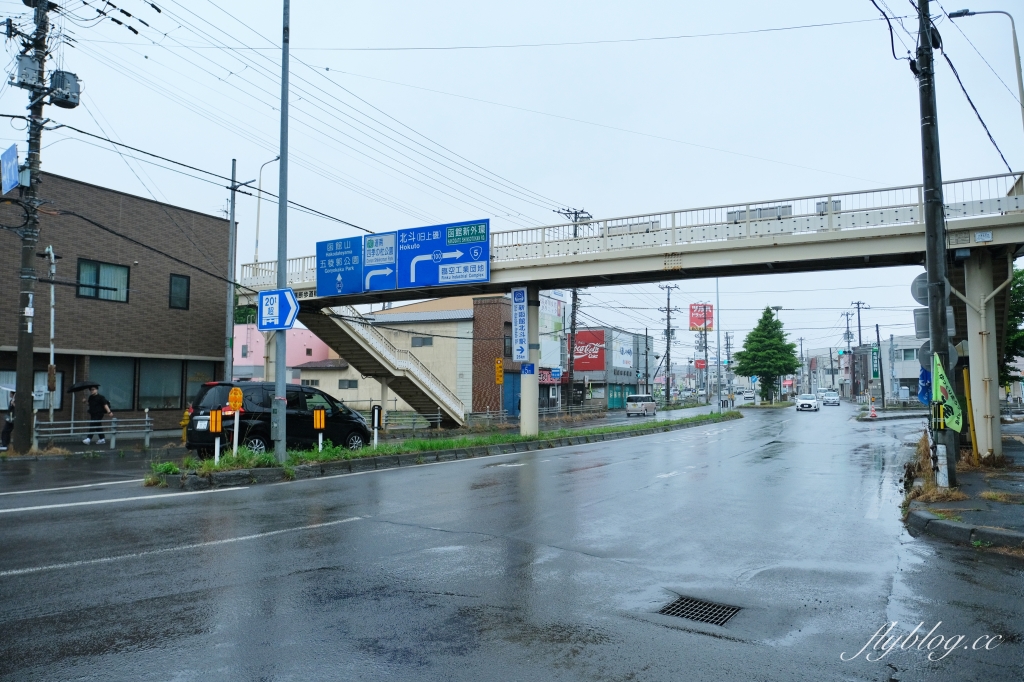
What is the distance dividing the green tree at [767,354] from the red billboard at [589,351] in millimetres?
20671

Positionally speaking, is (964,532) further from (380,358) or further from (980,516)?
(380,358)

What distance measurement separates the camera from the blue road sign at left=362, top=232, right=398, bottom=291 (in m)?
24.0

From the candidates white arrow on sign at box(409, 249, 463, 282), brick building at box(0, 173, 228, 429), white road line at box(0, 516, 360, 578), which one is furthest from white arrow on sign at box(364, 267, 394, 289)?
white road line at box(0, 516, 360, 578)

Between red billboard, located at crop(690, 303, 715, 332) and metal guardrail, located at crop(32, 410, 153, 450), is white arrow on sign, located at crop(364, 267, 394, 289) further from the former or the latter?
red billboard, located at crop(690, 303, 715, 332)

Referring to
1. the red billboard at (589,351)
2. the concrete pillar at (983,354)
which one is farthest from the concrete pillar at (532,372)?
the red billboard at (589,351)

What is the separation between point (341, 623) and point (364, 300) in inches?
917

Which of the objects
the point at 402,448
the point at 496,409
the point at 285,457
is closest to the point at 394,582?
the point at 285,457

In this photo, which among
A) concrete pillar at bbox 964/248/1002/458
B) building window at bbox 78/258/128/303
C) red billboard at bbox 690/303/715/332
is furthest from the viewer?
red billboard at bbox 690/303/715/332

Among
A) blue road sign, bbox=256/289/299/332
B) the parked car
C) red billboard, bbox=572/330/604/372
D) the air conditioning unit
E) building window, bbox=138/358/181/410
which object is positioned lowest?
the parked car

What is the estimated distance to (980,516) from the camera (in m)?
8.34

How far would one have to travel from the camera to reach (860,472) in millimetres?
14562

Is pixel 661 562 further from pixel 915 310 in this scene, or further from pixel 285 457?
pixel 285 457

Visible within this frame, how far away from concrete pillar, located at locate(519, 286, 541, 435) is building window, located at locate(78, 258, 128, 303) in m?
14.7

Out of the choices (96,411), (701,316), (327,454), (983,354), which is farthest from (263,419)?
(701,316)
